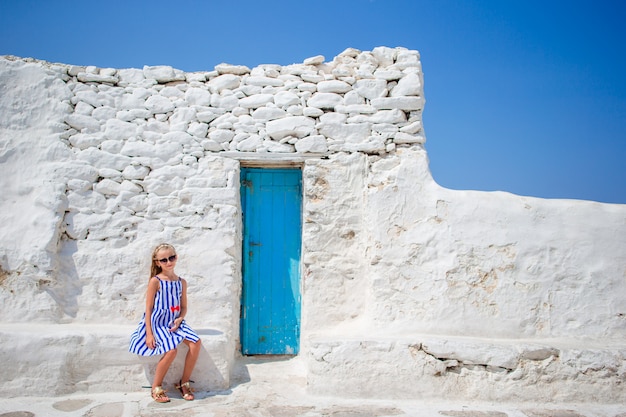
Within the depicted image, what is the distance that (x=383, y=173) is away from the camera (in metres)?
4.46

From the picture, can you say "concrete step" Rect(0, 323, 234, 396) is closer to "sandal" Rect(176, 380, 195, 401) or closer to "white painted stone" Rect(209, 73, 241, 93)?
"sandal" Rect(176, 380, 195, 401)

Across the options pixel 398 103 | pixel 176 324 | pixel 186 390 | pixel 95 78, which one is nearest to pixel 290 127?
pixel 398 103

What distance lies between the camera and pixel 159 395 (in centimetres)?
355

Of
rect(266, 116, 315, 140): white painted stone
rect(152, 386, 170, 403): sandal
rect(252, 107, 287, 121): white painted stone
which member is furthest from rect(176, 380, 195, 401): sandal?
rect(252, 107, 287, 121): white painted stone

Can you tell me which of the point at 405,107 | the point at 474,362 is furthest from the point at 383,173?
the point at 474,362

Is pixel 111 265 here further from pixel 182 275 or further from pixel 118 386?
pixel 118 386

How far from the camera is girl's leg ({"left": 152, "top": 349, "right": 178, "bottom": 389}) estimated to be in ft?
11.8

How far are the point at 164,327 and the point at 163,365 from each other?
28 cm

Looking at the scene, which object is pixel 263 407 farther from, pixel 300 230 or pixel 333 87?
pixel 333 87

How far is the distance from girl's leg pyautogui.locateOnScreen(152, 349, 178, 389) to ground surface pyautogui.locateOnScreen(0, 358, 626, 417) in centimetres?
14

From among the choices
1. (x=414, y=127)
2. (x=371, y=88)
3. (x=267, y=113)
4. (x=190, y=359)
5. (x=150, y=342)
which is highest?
(x=371, y=88)

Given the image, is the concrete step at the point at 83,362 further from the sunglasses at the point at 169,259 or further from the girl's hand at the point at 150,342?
the sunglasses at the point at 169,259

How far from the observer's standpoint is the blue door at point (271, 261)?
4.59m

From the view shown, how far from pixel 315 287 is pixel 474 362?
1462 millimetres
